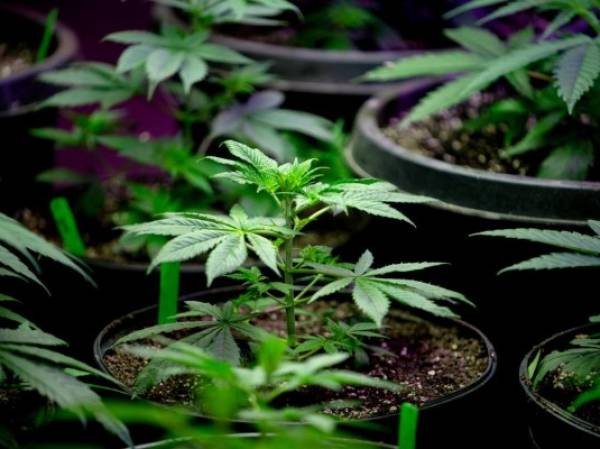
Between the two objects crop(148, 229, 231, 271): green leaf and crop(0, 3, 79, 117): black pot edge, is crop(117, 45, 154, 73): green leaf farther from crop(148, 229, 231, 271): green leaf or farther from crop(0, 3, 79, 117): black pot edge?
crop(148, 229, 231, 271): green leaf

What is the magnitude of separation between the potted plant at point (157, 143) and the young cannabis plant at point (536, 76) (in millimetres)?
232

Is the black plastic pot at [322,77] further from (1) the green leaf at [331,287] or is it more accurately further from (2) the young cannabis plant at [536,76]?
(1) the green leaf at [331,287]

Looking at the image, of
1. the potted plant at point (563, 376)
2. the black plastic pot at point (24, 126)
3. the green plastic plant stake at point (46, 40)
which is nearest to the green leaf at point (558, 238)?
the potted plant at point (563, 376)

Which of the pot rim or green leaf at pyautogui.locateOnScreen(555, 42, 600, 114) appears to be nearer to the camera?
green leaf at pyautogui.locateOnScreen(555, 42, 600, 114)

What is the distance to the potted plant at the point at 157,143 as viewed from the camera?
4.91ft

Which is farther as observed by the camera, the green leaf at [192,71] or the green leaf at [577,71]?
the green leaf at [192,71]

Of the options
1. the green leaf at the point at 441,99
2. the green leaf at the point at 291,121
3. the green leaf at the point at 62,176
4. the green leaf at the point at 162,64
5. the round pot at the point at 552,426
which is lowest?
the green leaf at the point at 62,176

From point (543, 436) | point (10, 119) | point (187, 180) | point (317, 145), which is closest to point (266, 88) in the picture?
point (317, 145)

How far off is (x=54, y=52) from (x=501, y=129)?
884 millimetres

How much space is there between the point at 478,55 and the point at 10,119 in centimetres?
80

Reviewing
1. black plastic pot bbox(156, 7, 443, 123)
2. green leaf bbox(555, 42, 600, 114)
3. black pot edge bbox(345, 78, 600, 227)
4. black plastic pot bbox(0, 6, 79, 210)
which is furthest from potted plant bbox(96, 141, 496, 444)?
black plastic pot bbox(156, 7, 443, 123)

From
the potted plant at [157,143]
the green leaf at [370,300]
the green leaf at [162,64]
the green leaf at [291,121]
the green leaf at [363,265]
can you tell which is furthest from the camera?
the green leaf at [291,121]

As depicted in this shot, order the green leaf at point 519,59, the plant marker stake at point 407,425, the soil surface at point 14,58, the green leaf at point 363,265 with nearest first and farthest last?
the plant marker stake at point 407,425 < the green leaf at point 363,265 < the green leaf at point 519,59 < the soil surface at point 14,58

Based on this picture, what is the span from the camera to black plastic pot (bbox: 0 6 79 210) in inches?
65.8
